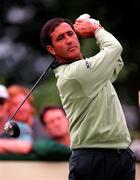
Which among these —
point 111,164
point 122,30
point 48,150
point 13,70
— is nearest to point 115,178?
point 111,164

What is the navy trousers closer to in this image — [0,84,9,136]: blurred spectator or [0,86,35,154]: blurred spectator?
[0,86,35,154]: blurred spectator

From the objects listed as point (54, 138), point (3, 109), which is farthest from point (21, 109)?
point (54, 138)

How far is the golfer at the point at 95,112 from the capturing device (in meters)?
4.92

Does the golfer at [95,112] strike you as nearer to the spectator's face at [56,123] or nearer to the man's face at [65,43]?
the man's face at [65,43]

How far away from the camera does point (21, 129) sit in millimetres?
7473

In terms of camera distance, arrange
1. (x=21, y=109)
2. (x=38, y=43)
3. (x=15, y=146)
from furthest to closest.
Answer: (x=38, y=43) < (x=21, y=109) < (x=15, y=146)

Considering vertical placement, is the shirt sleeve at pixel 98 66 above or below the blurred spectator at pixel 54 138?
above

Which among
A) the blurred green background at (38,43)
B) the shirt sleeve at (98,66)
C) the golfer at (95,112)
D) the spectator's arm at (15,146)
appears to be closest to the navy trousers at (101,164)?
the golfer at (95,112)

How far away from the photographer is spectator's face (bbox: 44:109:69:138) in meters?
7.53

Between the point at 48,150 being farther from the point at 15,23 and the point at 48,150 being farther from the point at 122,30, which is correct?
the point at 15,23

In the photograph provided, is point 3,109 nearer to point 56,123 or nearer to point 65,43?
point 56,123

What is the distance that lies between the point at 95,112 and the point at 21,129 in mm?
2625

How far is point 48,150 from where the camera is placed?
24.0ft

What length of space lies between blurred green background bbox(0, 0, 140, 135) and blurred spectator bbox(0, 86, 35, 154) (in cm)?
219
